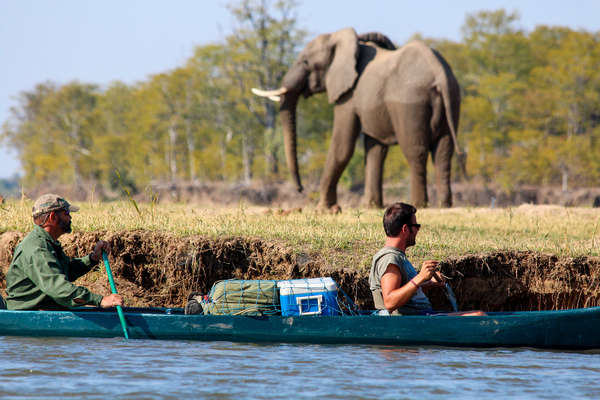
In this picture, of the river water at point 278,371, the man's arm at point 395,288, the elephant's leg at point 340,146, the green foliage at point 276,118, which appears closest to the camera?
the river water at point 278,371

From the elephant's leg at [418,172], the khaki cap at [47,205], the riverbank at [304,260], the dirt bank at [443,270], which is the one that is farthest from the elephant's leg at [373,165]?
the khaki cap at [47,205]

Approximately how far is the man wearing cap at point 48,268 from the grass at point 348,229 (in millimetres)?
2328

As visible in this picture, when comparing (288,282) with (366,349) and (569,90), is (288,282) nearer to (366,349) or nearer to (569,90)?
(366,349)

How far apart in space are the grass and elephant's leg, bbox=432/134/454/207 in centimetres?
251

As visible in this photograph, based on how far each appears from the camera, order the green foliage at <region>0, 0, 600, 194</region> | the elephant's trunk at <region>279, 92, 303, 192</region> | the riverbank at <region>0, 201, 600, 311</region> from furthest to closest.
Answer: the green foliage at <region>0, 0, 600, 194</region>
the elephant's trunk at <region>279, 92, 303, 192</region>
the riverbank at <region>0, 201, 600, 311</region>

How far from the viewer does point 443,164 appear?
54.7ft

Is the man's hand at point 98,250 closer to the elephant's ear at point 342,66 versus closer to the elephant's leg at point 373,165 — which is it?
the elephant's ear at point 342,66

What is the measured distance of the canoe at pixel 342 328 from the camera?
7.93 metres

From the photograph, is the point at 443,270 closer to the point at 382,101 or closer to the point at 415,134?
the point at 415,134

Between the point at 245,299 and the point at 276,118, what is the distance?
36.4 m

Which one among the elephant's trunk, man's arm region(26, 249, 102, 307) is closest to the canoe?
man's arm region(26, 249, 102, 307)

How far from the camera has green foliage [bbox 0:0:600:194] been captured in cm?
4009

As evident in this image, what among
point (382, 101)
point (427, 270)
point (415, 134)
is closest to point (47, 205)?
point (427, 270)

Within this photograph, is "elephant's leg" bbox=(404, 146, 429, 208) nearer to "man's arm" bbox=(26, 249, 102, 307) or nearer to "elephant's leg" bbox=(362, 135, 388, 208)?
"elephant's leg" bbox=(362, 135, 388, 208)
